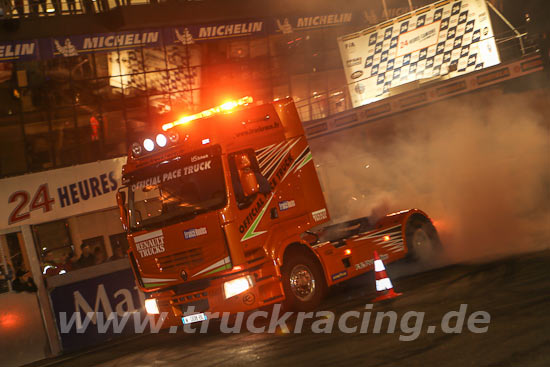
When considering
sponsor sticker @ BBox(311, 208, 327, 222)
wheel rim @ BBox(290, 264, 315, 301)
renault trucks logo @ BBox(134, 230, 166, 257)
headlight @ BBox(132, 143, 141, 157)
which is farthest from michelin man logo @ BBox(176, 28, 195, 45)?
wheel rim @ BBox(290, 264, 315, 301)

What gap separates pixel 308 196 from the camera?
9.09 metres

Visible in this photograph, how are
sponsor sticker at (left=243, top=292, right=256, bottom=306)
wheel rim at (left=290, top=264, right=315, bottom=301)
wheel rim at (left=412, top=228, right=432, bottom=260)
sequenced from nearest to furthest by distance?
sponsor sticker at (left=243, top=292, right=256, bottom=306) → wheel rim at (left=290, top=264, right=315, bottom=301) → wheel rim at (left=412, top=228, right=432, bottom=260)

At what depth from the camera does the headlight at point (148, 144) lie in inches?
346

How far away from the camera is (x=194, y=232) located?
26.5 ft

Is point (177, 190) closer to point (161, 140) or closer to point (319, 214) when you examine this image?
point (161, 140)

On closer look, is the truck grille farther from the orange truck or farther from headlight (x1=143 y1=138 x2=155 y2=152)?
headlight (x1=143 y1=138 x2=155 y2=152)

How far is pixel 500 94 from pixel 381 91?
4377 mm

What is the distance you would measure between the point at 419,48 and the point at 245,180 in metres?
A: 12.2

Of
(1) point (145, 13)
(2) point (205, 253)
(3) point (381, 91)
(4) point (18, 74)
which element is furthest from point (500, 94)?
(4) point (18, 74)

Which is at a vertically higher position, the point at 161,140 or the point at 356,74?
the point at 356,74

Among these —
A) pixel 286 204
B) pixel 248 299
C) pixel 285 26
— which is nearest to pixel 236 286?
pixel 248 299

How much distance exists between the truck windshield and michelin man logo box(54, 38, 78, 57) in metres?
13.6

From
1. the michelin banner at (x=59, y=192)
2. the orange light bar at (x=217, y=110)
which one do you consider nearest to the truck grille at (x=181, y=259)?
the orange light bar at (x=217, y=110)

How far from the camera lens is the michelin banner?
65.9 ft
